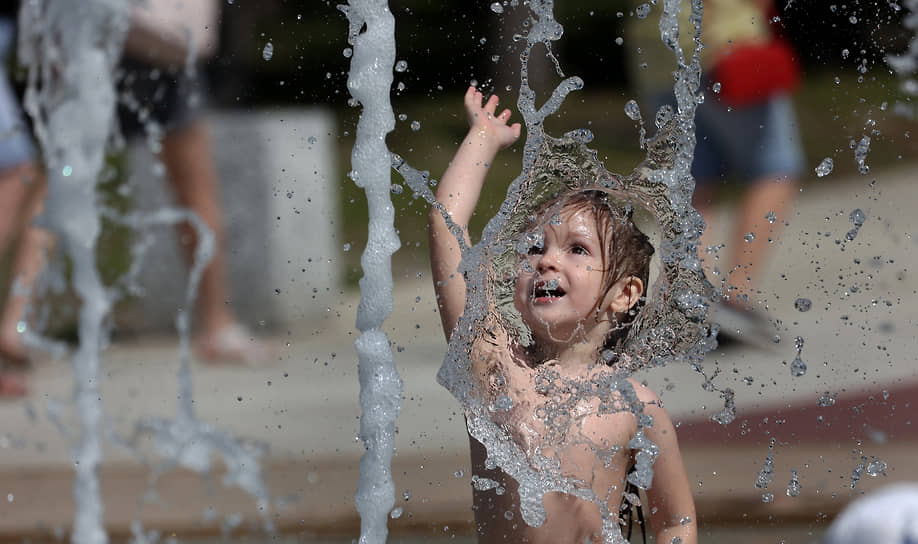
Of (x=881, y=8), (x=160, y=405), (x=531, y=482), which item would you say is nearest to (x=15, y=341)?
(x=160, y=405)

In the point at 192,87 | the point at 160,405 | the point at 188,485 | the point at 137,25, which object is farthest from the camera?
the point at 192,87

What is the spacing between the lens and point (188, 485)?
2.93 m

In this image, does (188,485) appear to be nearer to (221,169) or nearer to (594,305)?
(594,305)

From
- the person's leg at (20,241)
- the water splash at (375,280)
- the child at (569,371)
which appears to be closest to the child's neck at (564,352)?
the child at (569,371)

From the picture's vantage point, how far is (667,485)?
196cm

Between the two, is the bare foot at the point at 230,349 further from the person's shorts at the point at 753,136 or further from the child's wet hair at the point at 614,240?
the child's wet hair at the point at 614,240

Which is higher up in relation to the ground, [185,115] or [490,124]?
[185,115]

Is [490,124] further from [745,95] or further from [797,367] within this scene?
[745,95]

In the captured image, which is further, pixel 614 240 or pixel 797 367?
pixel 797 367

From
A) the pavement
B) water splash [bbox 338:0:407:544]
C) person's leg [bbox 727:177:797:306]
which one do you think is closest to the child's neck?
water splash [bbox 338:0:407:544]

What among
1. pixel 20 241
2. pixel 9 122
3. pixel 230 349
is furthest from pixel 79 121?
pixel 230 349

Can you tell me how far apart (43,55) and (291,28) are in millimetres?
6762

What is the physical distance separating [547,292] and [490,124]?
324mm

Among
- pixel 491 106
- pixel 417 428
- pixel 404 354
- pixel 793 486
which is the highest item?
pixel 404 354
